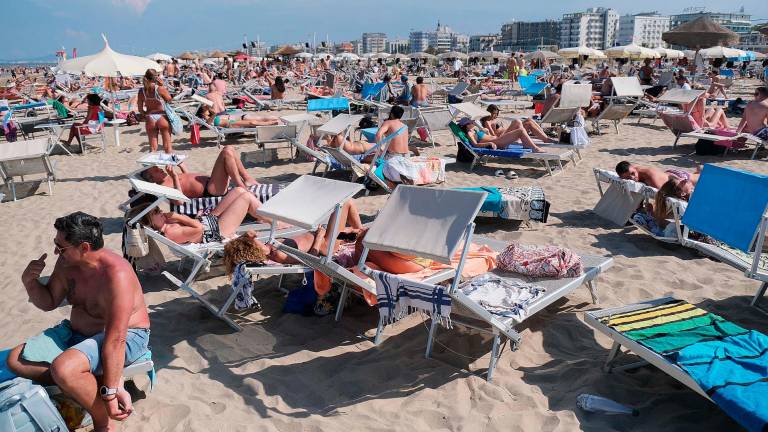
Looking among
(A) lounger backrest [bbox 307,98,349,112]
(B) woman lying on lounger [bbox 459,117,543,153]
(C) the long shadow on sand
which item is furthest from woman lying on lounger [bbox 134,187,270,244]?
(A) lounger backrest [bbox 307,98,349,112]

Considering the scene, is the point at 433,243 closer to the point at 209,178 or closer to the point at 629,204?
the point at 629,204

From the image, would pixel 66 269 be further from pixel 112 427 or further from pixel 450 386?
pixel 450 386

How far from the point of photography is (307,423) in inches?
106

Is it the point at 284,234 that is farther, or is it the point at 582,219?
the point at 582,219

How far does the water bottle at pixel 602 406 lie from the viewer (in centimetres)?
262

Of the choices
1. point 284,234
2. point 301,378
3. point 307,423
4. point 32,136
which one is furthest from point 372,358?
point 32,136

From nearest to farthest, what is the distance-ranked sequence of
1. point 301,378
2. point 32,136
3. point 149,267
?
point 301,378 → point 149,267 → point 32,136

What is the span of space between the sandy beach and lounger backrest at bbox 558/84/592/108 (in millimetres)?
4918

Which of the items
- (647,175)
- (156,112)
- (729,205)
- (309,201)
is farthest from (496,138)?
(309,201)

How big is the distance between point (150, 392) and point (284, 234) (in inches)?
68.5

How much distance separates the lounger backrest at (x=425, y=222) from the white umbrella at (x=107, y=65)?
686cm

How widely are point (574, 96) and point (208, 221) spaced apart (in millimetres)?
7347

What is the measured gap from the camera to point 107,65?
352 inches

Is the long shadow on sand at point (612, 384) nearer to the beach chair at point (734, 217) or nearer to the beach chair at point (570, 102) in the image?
the beach chair at point (734, 217)
